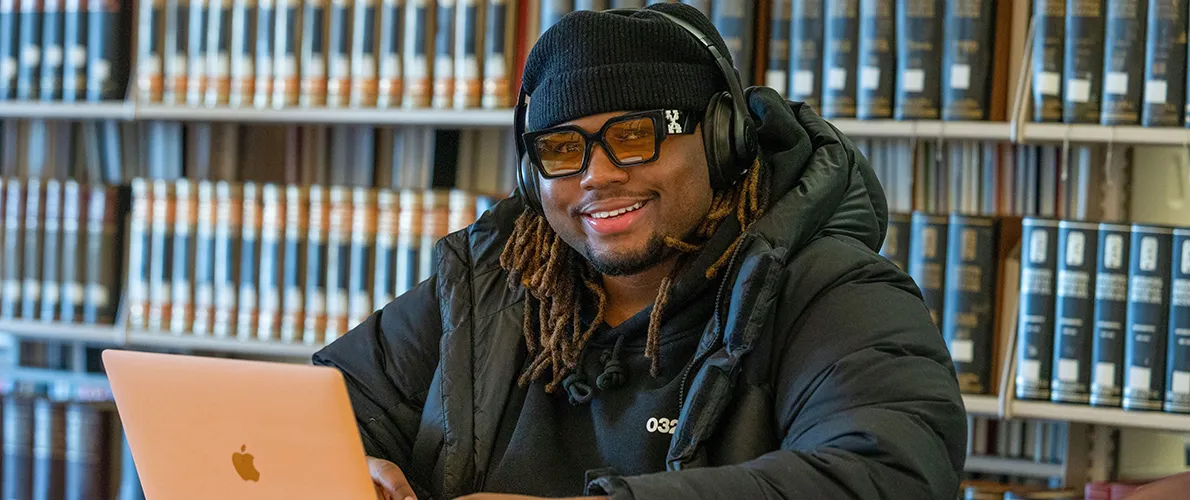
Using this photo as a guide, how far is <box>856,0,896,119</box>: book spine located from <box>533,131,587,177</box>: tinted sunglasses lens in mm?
767

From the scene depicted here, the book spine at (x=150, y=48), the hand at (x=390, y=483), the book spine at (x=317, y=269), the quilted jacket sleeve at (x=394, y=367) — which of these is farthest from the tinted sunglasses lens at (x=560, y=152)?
the book spine at (x=150, y=48)

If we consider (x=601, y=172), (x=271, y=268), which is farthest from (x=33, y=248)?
(x=601, y=172)

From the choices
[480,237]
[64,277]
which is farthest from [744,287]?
[64,277]

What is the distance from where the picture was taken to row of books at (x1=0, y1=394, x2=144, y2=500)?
7.82 feet

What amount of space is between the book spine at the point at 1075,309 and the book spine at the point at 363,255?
1125 mm

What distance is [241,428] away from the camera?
3.43 feet

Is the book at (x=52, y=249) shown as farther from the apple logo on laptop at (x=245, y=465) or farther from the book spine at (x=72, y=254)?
the apple logo on laptop at (x=245, y=465)

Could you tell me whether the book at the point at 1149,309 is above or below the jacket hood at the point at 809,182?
below

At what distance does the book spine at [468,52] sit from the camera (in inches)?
85.0

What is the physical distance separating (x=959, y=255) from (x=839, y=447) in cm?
101

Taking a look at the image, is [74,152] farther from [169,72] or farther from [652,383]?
[652,383]

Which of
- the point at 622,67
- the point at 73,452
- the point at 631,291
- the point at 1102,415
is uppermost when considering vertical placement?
the point at 622,67

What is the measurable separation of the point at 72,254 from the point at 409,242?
2.21 ft

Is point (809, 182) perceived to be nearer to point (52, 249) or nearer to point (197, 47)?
point (197, 47)
